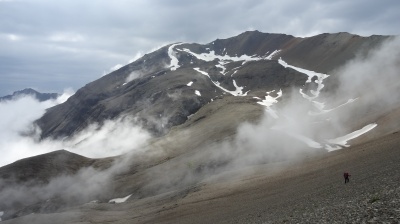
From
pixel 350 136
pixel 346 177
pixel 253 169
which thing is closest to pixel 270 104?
pixel 350 136

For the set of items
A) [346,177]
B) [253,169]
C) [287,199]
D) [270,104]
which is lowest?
[287,199]

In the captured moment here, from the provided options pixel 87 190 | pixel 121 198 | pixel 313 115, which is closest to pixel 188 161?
pixel 121 198

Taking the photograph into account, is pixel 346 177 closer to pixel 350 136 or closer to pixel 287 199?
pixel 287 199

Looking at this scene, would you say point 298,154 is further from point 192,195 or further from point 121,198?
point 121,198

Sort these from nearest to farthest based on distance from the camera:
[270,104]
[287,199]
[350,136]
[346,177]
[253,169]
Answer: [346,177]
[287,199]
[253,169]
[350,136]
[270,104]

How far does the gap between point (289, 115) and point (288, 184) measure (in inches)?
4084

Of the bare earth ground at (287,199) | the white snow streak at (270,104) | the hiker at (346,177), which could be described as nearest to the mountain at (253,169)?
the bare earth ground at (287,199)

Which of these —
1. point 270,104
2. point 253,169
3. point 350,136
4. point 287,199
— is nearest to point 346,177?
point 287,199

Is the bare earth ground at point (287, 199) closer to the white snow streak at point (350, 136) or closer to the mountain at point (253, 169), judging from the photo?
the mountain at point (253, 169)

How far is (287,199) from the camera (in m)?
47.0

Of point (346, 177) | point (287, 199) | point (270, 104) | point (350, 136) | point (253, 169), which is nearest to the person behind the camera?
point (346, 177)

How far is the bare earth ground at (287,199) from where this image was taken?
2820cm

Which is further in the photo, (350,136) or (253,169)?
(350,136)

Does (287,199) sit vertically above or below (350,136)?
below
